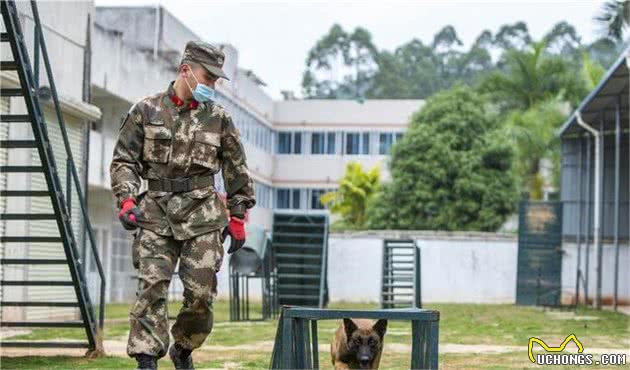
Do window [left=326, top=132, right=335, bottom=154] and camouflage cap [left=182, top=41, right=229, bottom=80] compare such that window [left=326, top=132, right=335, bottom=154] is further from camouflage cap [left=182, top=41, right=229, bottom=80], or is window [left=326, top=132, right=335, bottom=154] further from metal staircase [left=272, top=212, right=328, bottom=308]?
camouflage cap [left=182, top=41, right=229, bottom=80]

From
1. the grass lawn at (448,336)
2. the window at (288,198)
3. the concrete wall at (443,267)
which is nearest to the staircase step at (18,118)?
the grass lawn at (448,336)

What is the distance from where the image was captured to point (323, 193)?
60.9 metres

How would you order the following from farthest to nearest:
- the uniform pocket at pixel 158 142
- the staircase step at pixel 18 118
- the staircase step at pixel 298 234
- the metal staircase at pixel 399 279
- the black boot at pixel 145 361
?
1. the staircase step at pixel 298 234
2. the metal staircase at pixel 399 279
3. the staircase step at pixel 18 118
4. the uniform pocket at pixel 158 142
5. the black boot at pixel 145 361

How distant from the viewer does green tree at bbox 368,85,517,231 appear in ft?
153

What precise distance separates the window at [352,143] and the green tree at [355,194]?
6213 mm

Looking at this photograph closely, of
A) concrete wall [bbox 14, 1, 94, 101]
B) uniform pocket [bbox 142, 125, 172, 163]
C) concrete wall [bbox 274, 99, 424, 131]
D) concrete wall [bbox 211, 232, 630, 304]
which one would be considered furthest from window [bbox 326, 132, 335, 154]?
uniform pocket [bbox 142, 125, 172, 163]

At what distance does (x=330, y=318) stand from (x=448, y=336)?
385 inches

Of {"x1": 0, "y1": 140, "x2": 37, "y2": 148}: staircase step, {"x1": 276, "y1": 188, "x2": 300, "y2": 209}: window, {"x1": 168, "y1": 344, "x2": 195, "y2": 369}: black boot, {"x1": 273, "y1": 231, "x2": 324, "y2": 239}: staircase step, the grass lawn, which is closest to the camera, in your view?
{"x1": 168, "y1": 344, "x2": 195, "y2": 369}: black boot

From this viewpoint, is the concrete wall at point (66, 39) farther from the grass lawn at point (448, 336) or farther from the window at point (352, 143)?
the window at point (352, 143)

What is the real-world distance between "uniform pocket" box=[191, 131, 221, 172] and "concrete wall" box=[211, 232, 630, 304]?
84.5ft

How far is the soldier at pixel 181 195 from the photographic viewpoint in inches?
314

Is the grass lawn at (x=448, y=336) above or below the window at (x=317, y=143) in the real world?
below

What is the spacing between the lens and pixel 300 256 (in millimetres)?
25172

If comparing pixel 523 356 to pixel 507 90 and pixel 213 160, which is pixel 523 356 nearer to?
pixel 213 160
